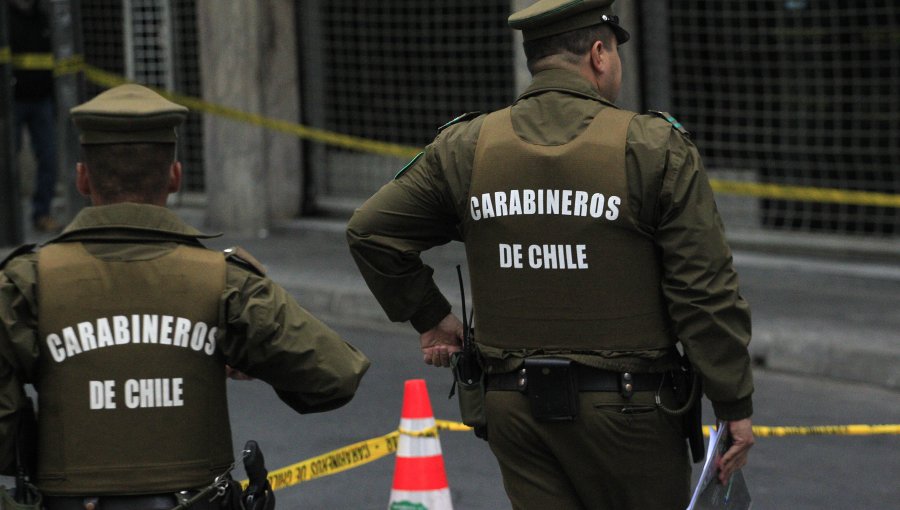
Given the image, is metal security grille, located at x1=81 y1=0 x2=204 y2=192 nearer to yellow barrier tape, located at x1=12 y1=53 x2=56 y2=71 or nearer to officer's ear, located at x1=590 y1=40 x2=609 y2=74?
yellow barrier tape, located at x1=12 y1=53 x2=56 y2=71

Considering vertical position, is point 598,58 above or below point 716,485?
above

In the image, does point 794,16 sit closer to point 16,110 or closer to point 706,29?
point 706,29

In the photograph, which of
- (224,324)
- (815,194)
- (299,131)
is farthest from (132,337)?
(299,131)

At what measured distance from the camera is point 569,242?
12.0ft

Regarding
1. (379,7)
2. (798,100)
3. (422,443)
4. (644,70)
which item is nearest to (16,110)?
(379,7)

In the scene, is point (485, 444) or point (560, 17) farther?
point (485, 444)

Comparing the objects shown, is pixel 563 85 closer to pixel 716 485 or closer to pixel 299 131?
pixel 716 485

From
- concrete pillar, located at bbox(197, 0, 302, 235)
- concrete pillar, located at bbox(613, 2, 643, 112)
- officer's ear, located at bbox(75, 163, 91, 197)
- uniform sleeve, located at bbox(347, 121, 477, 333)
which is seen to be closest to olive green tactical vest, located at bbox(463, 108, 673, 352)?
uniform sleeve, located at bbox(347, 121, 477, 333)

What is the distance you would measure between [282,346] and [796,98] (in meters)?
7.83

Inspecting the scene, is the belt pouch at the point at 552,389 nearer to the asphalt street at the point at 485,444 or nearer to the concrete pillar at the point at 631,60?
the asphalt street at the point at 485,444

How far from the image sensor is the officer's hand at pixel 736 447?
12.0 ft

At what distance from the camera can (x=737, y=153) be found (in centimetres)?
1090

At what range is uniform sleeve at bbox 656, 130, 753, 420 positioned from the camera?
354 centimetres

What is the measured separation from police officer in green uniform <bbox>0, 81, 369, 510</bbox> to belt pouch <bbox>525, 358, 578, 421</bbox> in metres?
0.57
